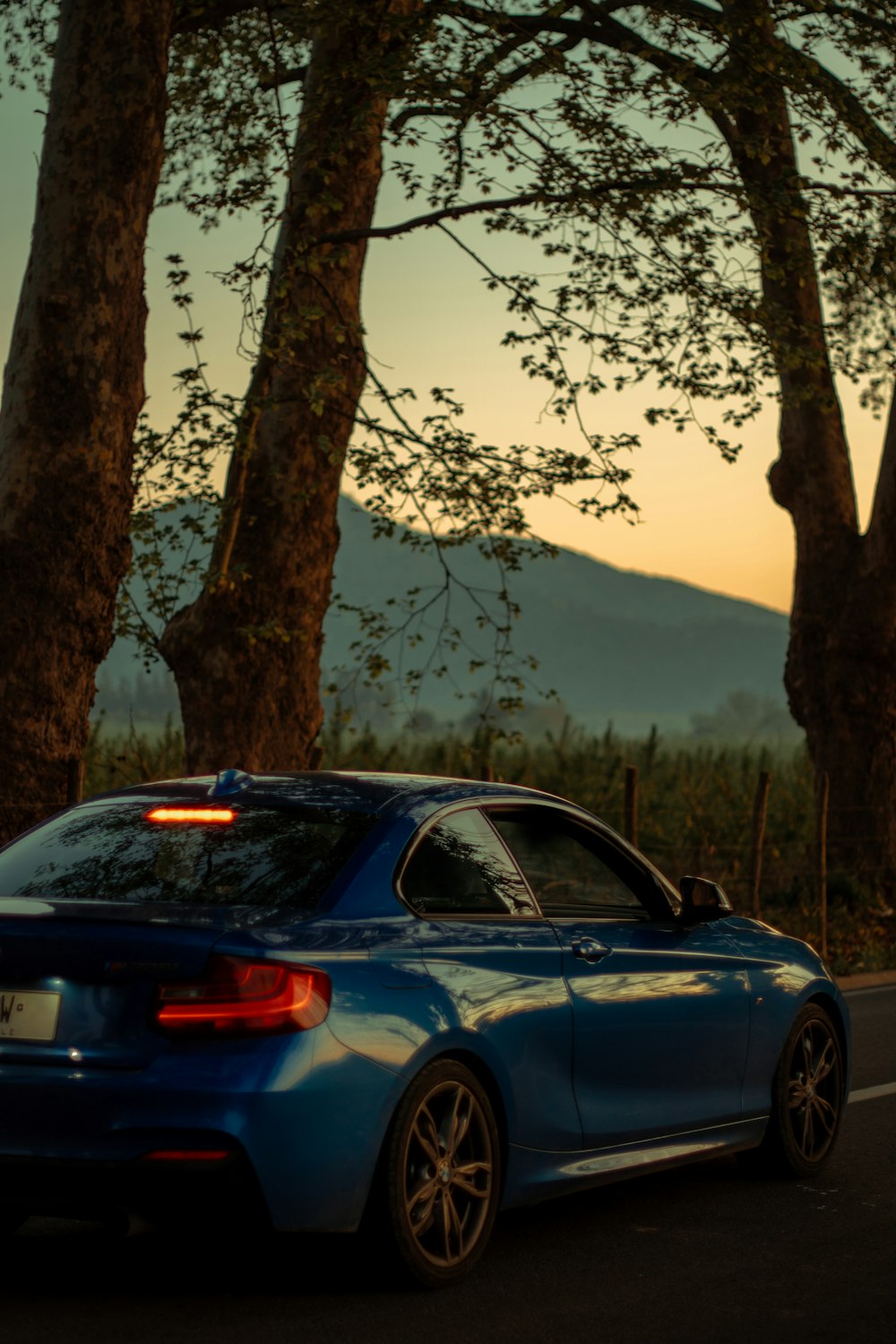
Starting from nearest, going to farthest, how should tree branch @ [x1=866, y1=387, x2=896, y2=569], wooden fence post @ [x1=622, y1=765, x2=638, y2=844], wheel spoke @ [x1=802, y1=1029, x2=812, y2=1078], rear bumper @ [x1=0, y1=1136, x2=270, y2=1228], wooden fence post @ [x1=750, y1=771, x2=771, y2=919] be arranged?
rear bumper @ [x1=0, y1=1136, x2=270, y2=1228] < wheel spoke @ [x1=802, y1=1029, x2=812, y2=1078] < wooden fence post @ [x1=622, y1=765, x2=638, y2=844] < wooden fence post @ [x1=750, y1=771, x2=771, y2=919] < tree branch @ [x1=866, y1=387, x2=896, y2=569]

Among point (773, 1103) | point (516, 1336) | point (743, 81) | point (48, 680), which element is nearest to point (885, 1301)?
point (516, 1336)

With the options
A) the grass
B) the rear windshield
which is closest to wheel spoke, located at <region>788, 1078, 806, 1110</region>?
the rear windshield

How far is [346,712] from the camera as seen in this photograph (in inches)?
802

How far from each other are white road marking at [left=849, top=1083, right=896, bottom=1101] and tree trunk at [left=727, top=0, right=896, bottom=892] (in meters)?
11.6

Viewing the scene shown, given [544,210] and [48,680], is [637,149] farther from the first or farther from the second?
[48,680]

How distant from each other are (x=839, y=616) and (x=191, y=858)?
57.3 feet

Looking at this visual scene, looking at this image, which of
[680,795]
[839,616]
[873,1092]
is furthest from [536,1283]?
[680,795]

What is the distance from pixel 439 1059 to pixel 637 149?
462 inches

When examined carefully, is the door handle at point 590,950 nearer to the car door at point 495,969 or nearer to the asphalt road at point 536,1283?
the car door at point 495,969

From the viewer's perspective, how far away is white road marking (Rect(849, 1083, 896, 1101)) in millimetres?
9734

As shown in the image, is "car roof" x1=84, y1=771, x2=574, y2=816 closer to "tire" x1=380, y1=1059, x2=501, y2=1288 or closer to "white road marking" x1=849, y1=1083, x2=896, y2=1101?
"tire" x1=380, y1=1059, x2=501, y2=1288

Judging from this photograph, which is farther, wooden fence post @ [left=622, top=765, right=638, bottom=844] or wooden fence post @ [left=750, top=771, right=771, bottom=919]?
wooden fence post @ [left=750, top=771, right=771, bottom=919]

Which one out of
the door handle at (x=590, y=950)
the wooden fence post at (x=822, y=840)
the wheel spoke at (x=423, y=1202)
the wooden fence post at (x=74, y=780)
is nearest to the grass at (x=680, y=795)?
the wooden fence post at (x=822, y=840)

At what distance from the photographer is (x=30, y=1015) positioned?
5.32 metres
